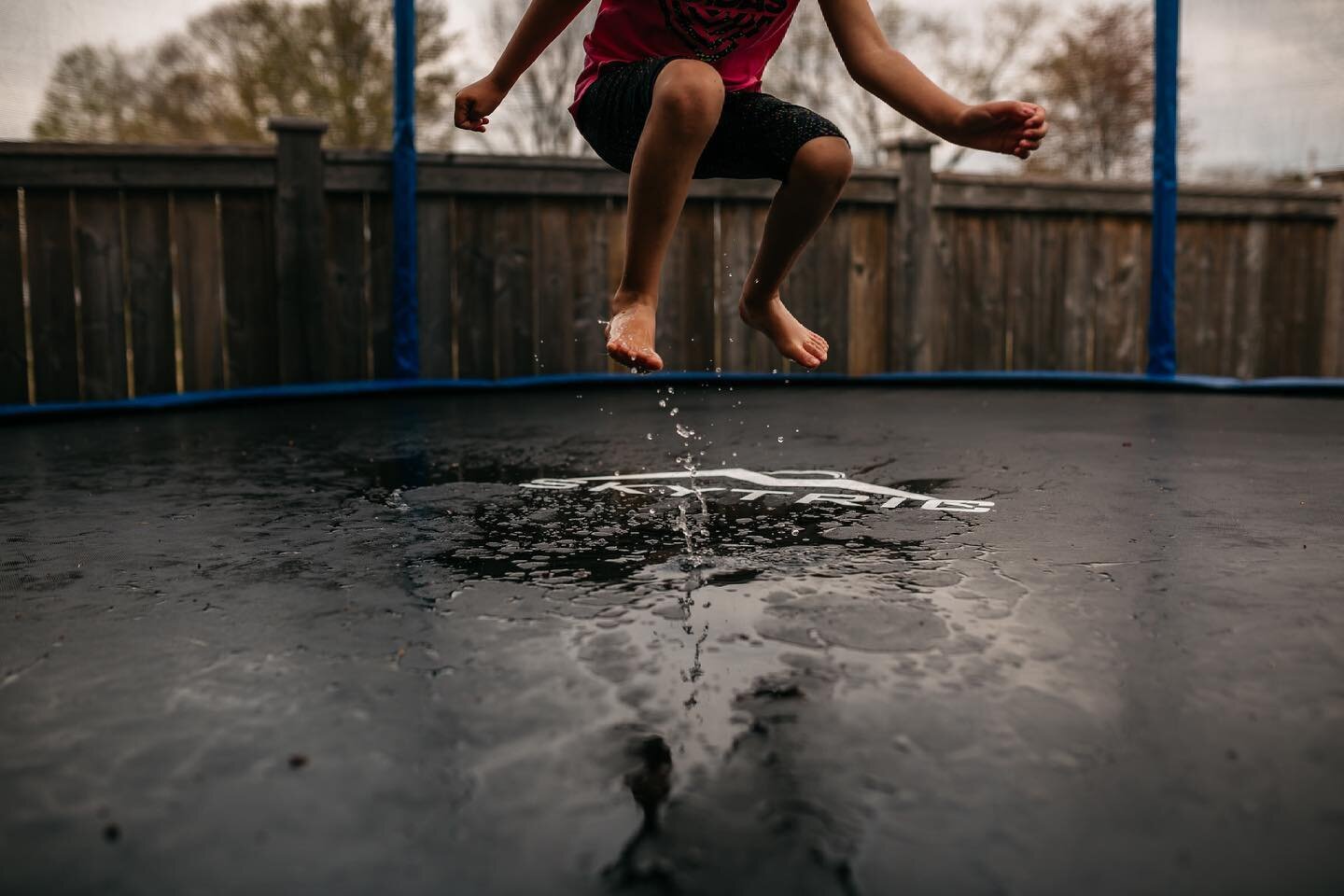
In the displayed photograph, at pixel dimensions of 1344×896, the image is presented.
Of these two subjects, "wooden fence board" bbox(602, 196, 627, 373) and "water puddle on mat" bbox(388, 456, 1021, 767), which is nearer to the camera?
"water puddle on mat" bbox(388, 456, 1021, 767)

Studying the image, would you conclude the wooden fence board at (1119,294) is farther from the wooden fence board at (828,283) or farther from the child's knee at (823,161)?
the child's knee at (823,161)

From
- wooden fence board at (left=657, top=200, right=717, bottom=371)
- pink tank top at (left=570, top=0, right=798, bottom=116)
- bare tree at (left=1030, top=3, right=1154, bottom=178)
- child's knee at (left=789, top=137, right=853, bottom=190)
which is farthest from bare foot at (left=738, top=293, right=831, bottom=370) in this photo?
bare tree at (left=1030, top=3, right=1154, bottom=178)

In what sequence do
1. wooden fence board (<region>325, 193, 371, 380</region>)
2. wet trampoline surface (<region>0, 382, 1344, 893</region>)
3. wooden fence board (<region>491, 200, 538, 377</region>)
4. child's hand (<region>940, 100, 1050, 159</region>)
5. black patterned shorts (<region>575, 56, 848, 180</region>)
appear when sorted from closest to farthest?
1. wet trampoline surface (<region>0, 382, 1344, 893</region>)
2. child's hand (<region>940, 100, 1050, 159</region>)
3. black patterned shorts (<region>575, 56, 848, 180</region>)
4. wooden fence board (<region>325, 193, 371, 380</region>)
5. wooden fence board (<region>491, 200, 538, 377</region>)

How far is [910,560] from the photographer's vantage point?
1.54 meters

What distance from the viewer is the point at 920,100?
1913 millimetres

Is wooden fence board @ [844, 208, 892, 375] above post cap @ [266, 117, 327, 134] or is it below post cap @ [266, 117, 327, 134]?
below

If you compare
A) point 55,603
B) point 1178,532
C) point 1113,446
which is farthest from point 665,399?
point 55,603

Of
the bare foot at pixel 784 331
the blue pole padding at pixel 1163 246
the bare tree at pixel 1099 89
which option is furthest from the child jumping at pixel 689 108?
the bare tree at pixel 1099 89

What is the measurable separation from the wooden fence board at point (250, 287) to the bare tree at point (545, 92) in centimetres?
105

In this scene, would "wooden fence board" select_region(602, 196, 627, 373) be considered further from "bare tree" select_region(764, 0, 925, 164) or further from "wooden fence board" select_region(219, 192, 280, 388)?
"wooden fence board" select_region(219, 192, 280, 388)

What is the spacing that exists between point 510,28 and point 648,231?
3143mm

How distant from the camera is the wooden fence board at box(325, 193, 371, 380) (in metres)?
4.41

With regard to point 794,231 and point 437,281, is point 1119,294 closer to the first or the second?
point 437,281

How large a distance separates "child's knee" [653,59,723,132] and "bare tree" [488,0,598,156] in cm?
A: 300
